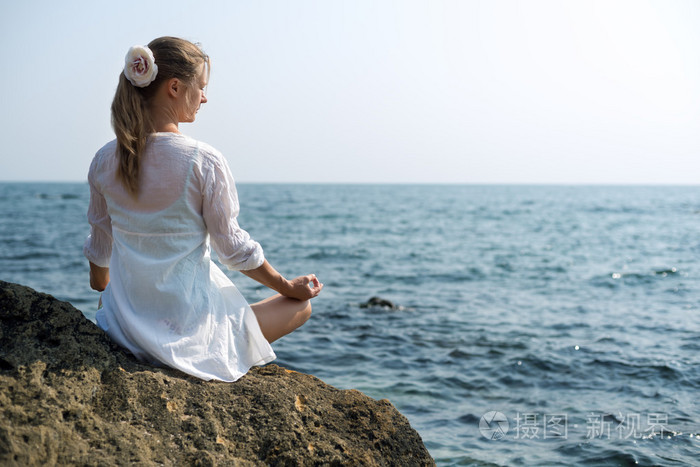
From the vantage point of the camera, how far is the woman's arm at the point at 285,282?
2.73m

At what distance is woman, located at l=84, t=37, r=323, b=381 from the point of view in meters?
2.49

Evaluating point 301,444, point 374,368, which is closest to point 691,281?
point 374,368

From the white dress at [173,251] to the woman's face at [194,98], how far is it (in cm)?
17

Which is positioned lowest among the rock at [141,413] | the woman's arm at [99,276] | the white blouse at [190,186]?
the rock at [141,413]

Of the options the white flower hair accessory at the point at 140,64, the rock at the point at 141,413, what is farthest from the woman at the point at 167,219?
the rock at the point at 141,413

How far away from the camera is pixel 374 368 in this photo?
22.9 ft

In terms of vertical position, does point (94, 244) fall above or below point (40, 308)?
above

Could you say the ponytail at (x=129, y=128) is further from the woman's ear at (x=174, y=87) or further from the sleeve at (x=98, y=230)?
the sleeve at (x=98, y=230)

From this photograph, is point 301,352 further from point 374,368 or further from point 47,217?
point 47,217

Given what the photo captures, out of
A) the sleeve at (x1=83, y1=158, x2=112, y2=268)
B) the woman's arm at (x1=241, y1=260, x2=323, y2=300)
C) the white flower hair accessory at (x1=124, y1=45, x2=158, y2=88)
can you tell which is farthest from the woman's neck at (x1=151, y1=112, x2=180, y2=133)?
the woman's arm at (x1=241, y1=260, x2=323, y2=300)

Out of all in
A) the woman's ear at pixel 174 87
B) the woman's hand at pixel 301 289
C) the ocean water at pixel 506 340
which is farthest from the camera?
the ocean water at pixel 506 340

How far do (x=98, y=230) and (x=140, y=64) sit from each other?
2.78 ft

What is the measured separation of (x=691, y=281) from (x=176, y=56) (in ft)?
47.9

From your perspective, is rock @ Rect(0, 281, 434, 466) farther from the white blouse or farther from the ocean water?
the ocean water
